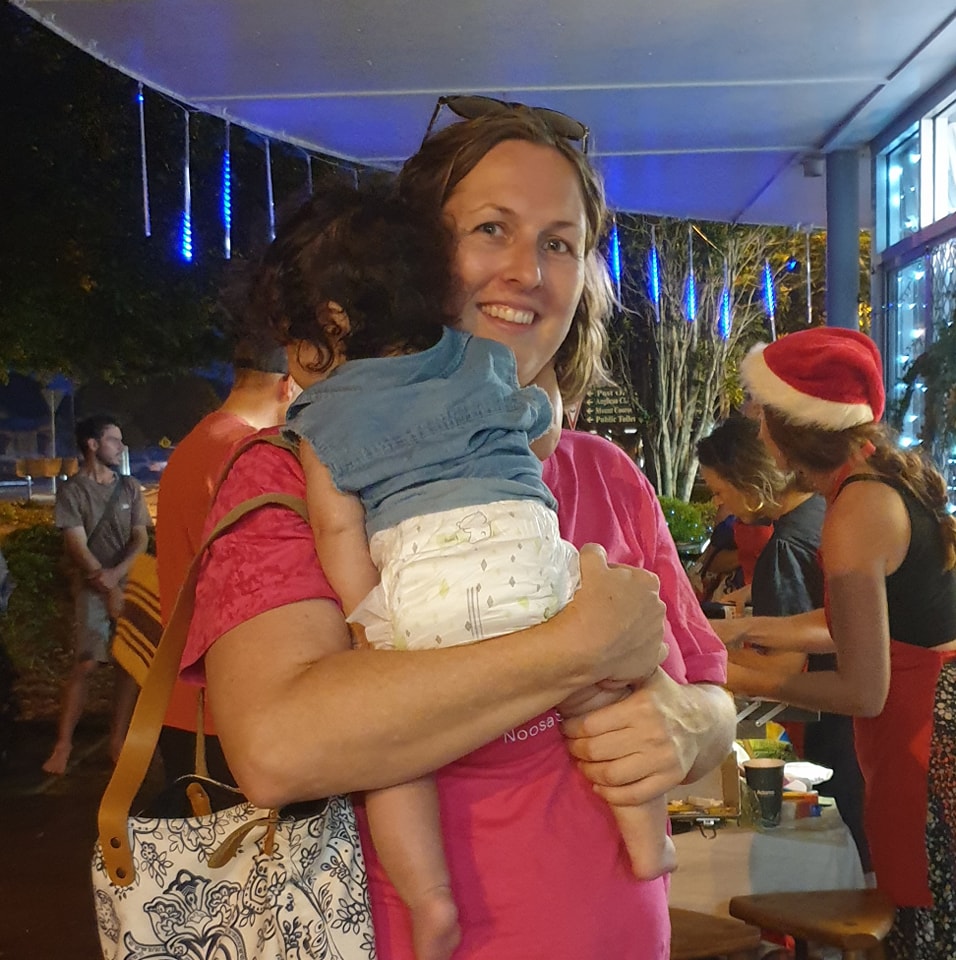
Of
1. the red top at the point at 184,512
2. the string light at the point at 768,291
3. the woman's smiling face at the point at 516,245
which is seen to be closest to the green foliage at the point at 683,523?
the string light at the point at 768,291

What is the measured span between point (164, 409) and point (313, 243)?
7.88m

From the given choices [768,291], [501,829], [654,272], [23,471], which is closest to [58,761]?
[23,471]

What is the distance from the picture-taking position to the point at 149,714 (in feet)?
3.78

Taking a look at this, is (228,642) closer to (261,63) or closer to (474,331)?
(474,331)

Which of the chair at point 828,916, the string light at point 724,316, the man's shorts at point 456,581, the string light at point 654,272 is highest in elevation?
the string light at point 654,272

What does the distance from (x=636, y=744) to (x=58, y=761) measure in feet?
19.6

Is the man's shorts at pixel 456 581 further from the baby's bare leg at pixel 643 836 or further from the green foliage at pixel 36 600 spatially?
the green foliage at pixel 36 600

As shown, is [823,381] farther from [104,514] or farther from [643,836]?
[104,514]

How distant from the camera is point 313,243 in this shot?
4.28ft

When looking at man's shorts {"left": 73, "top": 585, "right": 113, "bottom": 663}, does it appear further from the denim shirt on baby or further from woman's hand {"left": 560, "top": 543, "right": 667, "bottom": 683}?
woman's hand {"left": 560, "top": 543, "right": 667, "bottom": 683}

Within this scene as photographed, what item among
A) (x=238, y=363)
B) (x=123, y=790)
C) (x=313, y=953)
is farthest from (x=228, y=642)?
(x=238, y=363)

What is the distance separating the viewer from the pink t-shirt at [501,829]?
1.12 metres

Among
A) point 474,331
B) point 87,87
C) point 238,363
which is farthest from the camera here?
point 87,87

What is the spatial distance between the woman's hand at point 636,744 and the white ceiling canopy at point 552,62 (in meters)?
2.73
